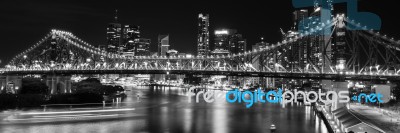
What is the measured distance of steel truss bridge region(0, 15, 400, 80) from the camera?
23.0 m

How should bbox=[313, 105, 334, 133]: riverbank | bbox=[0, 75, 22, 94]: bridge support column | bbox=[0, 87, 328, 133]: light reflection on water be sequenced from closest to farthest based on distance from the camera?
bbox=[313, 105, 334, 133]: riverbank < bbox=[0, 87, 328, 133]: light reflection on water < bbox=[0, 75, 22, 94]: bridge support column

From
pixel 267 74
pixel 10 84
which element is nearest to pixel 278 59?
pixel 267 74

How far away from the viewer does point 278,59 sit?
96.7ft

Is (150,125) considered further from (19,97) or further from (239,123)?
(19,97)

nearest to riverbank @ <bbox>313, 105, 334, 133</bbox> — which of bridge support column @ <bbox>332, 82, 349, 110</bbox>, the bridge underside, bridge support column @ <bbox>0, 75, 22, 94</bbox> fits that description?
bridge support column @ <bbox>332, 82, 349, 110</bbox>

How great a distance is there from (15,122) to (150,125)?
615cm

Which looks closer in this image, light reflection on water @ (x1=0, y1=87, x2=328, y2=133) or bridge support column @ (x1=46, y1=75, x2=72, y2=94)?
light reflection on water @ (x1=0, y1=87, x2=328, y2=133)

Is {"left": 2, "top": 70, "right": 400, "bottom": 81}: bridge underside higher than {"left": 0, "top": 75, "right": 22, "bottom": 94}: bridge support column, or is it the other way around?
{"left": 2, "top": 70, "right": 400, "bottom": 81}: bridge underside

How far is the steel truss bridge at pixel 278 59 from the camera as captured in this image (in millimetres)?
22998

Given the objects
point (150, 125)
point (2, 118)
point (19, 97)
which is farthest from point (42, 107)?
point (150, 125)

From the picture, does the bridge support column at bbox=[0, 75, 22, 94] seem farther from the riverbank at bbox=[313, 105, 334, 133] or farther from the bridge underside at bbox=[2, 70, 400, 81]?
the riverbank at bbox=[313, 105, 334, 133]

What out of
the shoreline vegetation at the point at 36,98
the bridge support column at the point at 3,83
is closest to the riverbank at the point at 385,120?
the shoreline vegetation at the point at 36,98

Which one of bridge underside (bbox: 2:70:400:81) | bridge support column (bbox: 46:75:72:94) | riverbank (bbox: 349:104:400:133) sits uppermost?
bridge underside (bbox: 2:70:400:81)

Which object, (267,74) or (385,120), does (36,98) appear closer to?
(267,74)
